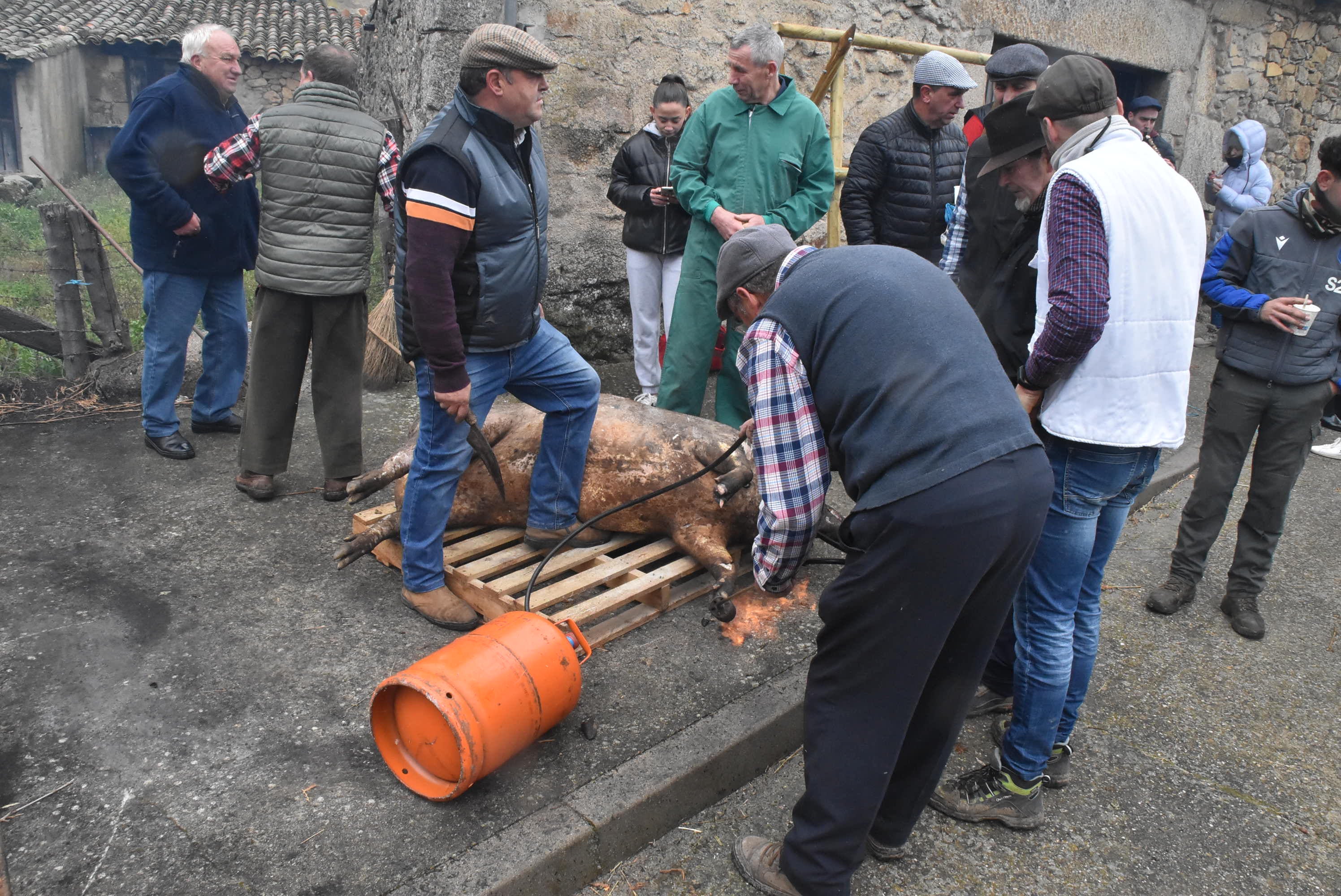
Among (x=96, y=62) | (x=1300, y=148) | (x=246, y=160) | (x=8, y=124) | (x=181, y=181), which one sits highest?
(x=1300, y=148)

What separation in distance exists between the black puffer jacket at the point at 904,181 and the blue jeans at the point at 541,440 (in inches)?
86.2

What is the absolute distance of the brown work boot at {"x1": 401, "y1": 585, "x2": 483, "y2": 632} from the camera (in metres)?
3.52

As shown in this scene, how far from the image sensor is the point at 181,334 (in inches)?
192

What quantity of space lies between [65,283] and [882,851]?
Answer: 572cm

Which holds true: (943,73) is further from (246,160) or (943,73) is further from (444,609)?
(444,609)

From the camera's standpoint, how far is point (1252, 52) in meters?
10.0

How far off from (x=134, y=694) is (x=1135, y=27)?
10008mm

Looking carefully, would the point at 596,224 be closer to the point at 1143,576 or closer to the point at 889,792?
the point at 1143,576

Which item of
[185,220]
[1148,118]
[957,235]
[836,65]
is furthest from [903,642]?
[1148,118]

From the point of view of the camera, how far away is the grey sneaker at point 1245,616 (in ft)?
13.3

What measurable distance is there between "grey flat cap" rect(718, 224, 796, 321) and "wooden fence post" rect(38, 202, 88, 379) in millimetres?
4958

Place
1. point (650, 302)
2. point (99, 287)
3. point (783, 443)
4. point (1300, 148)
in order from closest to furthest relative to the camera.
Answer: point (783, 443), point (99, 287), point (650, 302), point (1300, 148)

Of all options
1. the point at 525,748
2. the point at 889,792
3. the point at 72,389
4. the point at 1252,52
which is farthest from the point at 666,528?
the point at 1252,52

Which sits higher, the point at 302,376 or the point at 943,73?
the point at 943,73
